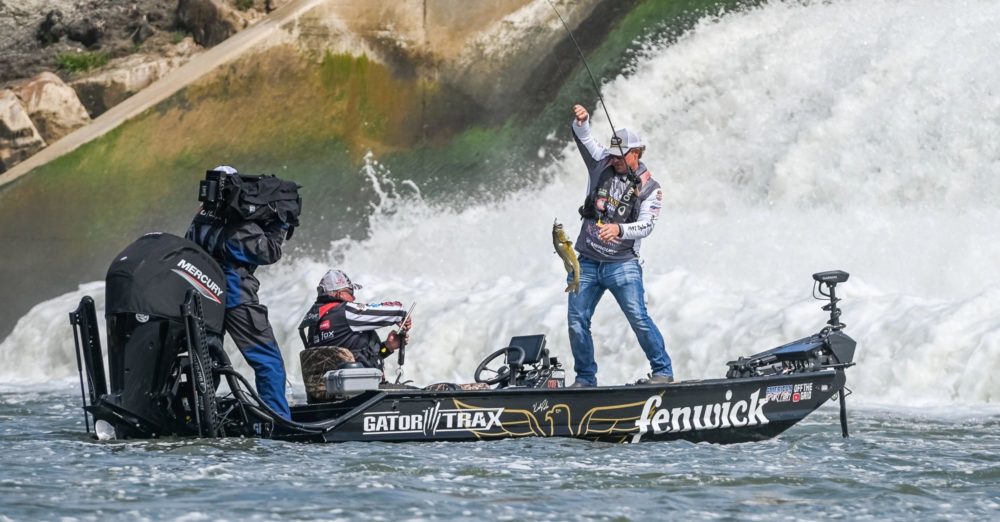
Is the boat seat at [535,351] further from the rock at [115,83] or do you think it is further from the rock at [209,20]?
the rock at [115,83]

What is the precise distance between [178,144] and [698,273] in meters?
7.71

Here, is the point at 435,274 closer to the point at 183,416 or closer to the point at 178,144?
the point at 178,144

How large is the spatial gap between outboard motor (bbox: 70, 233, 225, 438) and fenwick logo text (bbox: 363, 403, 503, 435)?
970 mm

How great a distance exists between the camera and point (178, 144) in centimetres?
1981

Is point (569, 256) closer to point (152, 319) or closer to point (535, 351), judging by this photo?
point (535, 351)

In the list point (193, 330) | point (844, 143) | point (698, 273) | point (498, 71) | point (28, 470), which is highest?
point (498, 71)

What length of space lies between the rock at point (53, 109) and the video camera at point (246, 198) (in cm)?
1297

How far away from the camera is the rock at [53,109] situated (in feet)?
70.7

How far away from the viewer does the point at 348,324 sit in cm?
980

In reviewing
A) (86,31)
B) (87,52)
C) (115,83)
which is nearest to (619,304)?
(115,83)

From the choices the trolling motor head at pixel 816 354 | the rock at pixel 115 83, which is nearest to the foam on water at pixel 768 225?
the trolling motor head at pixel 816 354

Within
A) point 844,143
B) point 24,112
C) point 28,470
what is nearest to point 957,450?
point 28,470

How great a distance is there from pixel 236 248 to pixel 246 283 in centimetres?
23

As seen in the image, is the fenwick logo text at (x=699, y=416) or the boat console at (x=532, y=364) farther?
the boat console at (x=532, y=364)
